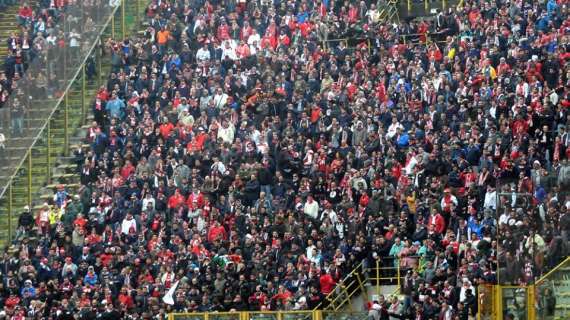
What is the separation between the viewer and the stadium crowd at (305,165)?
45938 mm

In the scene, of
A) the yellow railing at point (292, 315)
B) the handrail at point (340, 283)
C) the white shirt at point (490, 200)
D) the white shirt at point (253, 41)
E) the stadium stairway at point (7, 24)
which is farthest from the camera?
the stadium stairway at point (7, 24)

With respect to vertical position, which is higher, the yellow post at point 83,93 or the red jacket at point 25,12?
the red jacket at point 25,12

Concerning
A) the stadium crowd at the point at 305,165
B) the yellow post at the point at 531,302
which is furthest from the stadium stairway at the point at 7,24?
the yellow post at the point at 531,302

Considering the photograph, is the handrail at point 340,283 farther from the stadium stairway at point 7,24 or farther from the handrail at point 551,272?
the stadium stairway at point 7,24

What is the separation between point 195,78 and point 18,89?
204 inches

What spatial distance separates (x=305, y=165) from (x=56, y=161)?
342 inches

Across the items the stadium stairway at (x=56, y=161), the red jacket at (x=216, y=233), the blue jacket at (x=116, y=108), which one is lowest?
the red jacket at (x=216, y=233)

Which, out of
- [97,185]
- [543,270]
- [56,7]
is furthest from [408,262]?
[56,7]

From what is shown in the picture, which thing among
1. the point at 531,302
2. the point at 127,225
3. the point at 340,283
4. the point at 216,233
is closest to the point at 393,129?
the point at 216,233

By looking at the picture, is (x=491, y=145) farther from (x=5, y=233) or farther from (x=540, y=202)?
(x=5, y=233)

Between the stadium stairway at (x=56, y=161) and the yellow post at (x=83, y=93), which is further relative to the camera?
the yellow post at (x=83, y=93)

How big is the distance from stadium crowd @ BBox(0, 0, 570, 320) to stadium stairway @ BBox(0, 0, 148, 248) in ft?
1.75

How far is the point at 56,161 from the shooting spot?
55406 mm

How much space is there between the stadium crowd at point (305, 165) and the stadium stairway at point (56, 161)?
0.53m
